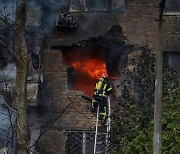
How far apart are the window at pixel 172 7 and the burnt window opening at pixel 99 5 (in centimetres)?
127

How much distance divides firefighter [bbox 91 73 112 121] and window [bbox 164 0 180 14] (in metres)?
2.84

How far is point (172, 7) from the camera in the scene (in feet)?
47.8

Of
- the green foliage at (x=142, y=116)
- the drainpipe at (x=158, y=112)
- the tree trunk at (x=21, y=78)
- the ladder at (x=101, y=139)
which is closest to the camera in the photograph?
the drainpipe at (x=158, y=112)

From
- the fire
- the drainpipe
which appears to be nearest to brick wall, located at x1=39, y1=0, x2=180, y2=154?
the fire

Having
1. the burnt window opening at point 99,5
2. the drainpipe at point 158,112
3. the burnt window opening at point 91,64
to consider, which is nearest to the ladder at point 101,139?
the burnt window opening at point 91,64

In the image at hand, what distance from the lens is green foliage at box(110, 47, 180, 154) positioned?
1088 cm

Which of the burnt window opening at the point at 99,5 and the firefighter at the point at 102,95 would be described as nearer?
the firefighter at the point at 102,95

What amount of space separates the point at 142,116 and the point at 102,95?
191cm

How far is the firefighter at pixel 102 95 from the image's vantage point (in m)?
13.8

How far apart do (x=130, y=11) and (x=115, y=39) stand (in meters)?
0.99

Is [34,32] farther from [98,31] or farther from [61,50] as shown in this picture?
[98,31]

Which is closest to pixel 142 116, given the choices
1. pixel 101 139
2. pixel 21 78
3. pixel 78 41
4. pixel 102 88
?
pixel 102 88

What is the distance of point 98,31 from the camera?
14461 millimetres

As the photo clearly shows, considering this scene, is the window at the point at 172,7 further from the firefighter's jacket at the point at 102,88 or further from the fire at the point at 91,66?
the firefighter's jacket at the point at 102,88
